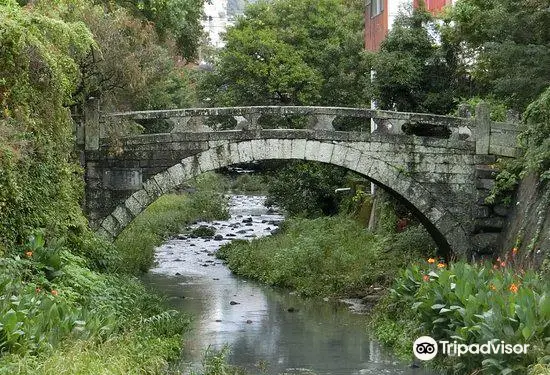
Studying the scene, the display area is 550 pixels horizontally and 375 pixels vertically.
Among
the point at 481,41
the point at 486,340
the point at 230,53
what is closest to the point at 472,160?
the point at 481,41

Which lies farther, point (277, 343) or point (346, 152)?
point (346, 152)

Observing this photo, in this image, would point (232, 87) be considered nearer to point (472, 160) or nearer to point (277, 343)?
point (472, 160)

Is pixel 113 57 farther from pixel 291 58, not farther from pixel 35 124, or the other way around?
pixel 291 58

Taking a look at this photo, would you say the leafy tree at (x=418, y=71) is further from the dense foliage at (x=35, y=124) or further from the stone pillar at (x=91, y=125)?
the dense foliage at (x=35, y=124)

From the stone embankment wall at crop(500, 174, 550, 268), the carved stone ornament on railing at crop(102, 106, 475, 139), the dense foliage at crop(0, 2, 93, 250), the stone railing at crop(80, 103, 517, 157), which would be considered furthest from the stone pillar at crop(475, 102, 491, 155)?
the dense foliage at crop(0, 2, 93, 250)

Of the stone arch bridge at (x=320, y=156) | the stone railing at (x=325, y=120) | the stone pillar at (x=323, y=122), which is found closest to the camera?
the stone railing at (x=325, y=120)

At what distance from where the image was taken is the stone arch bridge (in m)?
15.5

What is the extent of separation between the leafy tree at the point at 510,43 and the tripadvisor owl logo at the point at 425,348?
5.65 metres

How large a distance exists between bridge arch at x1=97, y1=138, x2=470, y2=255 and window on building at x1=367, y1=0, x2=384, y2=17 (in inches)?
336

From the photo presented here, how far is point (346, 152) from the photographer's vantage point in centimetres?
1573

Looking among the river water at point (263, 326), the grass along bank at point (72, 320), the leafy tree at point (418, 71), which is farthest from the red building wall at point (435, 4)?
the grass along bank at point (72, 320)

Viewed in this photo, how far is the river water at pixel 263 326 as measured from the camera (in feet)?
40.0

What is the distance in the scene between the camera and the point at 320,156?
15.7 m

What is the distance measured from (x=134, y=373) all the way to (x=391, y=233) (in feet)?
35.0
